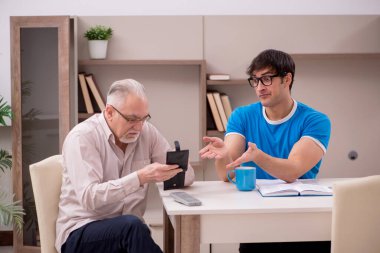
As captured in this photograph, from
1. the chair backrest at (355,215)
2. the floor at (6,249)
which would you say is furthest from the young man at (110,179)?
the floor at (6,249)

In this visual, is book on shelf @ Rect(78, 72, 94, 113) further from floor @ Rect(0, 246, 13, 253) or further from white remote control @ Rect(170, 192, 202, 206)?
white remote control @ Rect(170, 192, 202, 206)

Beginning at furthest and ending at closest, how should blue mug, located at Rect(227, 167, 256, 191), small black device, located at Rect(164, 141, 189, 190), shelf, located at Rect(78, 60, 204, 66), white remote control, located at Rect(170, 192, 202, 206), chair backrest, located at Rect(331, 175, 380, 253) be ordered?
shelf, located at Rect(78, 60, 204, 66) → blue mug, located at Rect(227, 167, 256, 191) → small black device, located at Rect(164, 141, 189, 190) → white remote control, located at Rect(170, 192, 202, 206) → chair backrest, located at Rect(331, 175, 380, 253)

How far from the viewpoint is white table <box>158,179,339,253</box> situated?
2.40 meters

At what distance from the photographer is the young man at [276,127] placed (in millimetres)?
3014

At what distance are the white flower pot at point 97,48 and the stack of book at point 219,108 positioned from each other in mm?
790

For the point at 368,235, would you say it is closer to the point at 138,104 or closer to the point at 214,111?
the point at 138,104

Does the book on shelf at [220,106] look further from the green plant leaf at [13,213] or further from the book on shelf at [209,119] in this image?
the green plant leaf at [13,213]

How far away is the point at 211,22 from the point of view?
4.65 meters

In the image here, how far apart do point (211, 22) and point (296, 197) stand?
7.47ft

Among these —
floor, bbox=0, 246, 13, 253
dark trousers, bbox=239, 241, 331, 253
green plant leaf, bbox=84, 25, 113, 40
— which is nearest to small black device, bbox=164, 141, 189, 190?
dark trousers, bbox=239, 241, 331, 253

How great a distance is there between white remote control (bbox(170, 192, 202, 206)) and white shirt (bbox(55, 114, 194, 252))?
15 centimetres

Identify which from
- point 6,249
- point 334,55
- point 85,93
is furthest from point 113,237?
point 334,55

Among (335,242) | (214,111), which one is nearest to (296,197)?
(335,242)

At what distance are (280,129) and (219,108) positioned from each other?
142cm
